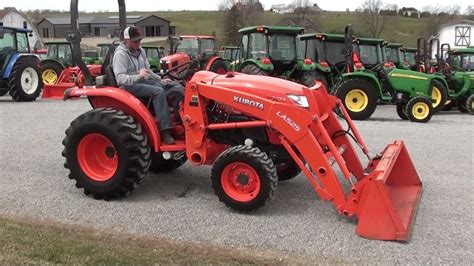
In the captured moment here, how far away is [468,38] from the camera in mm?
56469

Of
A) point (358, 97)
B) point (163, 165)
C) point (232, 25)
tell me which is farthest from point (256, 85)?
point (232, 25)

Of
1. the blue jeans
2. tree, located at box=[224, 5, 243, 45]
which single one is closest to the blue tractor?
the blue jeans

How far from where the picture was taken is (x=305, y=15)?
221 feet

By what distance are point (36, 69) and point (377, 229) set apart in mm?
13384

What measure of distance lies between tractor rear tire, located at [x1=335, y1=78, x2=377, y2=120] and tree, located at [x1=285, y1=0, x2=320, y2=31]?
49.2 metres

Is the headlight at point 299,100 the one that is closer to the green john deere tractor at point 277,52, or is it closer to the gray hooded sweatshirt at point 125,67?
the gray hooded sweatshirt at point 125,67

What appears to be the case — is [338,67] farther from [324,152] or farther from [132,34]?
[324,152]

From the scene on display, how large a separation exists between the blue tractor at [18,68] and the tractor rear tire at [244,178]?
11.6 meters

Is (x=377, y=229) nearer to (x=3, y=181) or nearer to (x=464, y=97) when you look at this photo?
(x=3, y=181)

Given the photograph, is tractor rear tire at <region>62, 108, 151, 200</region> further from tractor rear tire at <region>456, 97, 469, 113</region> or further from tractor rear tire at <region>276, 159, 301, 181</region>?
tractor rear tire at <region>456, 97, 469, 113</region>

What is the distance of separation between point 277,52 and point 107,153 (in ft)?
32.1

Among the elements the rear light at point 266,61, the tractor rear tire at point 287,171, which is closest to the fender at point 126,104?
the tractor rear tire at point 287,171

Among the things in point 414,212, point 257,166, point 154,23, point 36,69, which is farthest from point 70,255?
point 154,23

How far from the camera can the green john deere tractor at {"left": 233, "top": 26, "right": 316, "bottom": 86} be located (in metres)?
14.6
